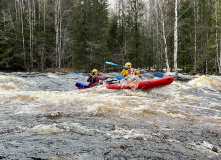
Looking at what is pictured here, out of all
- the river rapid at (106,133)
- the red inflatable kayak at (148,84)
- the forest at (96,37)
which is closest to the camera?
the river rapid at (106,133)

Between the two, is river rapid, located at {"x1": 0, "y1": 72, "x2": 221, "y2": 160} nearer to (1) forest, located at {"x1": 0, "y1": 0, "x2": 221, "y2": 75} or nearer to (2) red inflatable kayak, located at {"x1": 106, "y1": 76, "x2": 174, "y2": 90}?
(2) red inflatable kayak, located at {"x1": 106, "y1": 76, "x2": 174, "y2": 90}

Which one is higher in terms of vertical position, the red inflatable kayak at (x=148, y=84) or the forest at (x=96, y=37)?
the forest at (x=96, y=37)

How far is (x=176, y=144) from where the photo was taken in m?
2.55

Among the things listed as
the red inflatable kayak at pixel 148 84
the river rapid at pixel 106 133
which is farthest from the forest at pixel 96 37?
the river rapid at pixel 106 133

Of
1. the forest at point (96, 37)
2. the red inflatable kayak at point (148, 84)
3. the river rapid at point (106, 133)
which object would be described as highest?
the forest at point (96, 37)

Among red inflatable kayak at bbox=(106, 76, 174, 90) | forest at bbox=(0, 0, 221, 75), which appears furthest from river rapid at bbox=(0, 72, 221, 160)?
forest at bbox=(0, 0, 221, 75)

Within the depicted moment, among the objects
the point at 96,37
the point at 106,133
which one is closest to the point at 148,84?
the point at 106,133

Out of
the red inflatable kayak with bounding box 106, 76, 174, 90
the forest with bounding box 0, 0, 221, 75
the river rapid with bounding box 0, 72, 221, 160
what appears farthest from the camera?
the forest with bounding box 0, 0, 221, 75

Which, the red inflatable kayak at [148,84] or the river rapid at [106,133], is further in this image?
the red inflatable kayak at [148,84]

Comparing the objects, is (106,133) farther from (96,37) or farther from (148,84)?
(96,37)

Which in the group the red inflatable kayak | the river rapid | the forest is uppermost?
the forest

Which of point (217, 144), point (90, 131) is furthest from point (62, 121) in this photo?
point (217, 144)

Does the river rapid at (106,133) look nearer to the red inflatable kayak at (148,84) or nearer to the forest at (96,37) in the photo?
the red inflatable kayak at (148,84)

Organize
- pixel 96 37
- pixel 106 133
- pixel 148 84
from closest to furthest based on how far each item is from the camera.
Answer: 1. pixel 106 133
2. pixel 148 84
3. pixel 96 37
